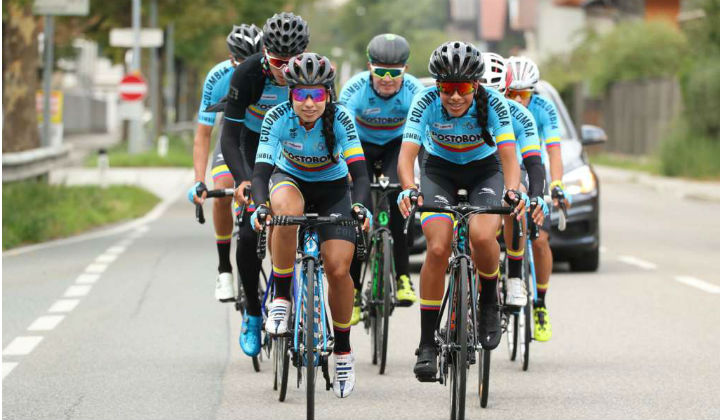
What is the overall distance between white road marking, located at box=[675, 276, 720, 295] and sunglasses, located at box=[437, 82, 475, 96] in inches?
240

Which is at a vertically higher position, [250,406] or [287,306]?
[287,306]

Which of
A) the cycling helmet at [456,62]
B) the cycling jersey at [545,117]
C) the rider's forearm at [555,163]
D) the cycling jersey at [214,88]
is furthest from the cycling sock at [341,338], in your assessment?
the cycling jersey at [545,117]

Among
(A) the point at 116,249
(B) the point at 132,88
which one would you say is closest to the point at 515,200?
(A) the point at 116,249

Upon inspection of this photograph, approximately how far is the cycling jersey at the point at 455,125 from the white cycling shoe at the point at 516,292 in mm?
1063

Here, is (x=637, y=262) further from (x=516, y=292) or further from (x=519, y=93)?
(x=516, y=292)

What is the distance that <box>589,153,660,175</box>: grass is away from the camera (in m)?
39.7

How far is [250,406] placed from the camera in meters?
8.11

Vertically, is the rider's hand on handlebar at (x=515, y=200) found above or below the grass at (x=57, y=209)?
above

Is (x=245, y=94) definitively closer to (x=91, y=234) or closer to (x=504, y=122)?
(x=504, y=122)

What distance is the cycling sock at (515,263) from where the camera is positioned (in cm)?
909

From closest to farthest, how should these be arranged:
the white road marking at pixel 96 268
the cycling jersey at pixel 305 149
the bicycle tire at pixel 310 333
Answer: the bicycle tire at pixel 310 333 < the cycling jersey at pixel 305 149 < the white road marking at pixel 96 268

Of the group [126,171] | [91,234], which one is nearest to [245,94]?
[91,234]

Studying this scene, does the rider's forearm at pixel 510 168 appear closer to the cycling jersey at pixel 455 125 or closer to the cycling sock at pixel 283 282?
the cycling jersey at pixel 455 125

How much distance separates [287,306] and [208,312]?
13.5 ft
